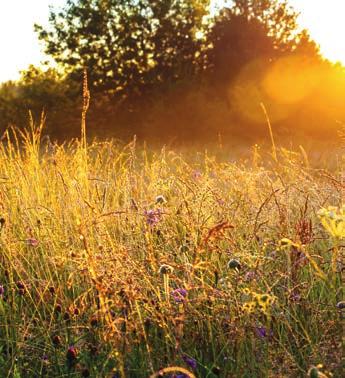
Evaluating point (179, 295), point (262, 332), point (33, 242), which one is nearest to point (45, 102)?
point (33, 242)

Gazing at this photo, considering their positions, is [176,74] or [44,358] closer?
[44,358]

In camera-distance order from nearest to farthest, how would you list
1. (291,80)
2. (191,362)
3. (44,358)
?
(191,362) → (44,358) → (291,80)

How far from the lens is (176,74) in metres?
21.3

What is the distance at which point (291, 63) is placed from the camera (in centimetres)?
2072

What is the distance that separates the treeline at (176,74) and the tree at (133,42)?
4 cm

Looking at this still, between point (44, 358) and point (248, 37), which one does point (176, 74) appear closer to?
point (248, 37)

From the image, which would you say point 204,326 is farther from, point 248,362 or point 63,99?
point 63,99

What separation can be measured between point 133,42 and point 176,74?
2098 mm

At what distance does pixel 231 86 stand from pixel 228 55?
117 cm

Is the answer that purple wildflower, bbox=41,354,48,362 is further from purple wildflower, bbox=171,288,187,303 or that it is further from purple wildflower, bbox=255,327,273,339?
purple wildflower, bbox=255,327,273,339

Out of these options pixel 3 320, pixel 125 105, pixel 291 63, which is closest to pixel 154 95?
pixel 125 105

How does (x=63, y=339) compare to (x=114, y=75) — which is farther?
(x=114, y=75)

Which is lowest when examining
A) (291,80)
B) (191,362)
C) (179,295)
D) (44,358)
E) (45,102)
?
(44,358)

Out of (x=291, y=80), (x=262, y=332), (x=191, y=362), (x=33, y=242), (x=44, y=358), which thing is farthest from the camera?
(x=291, y=80)
